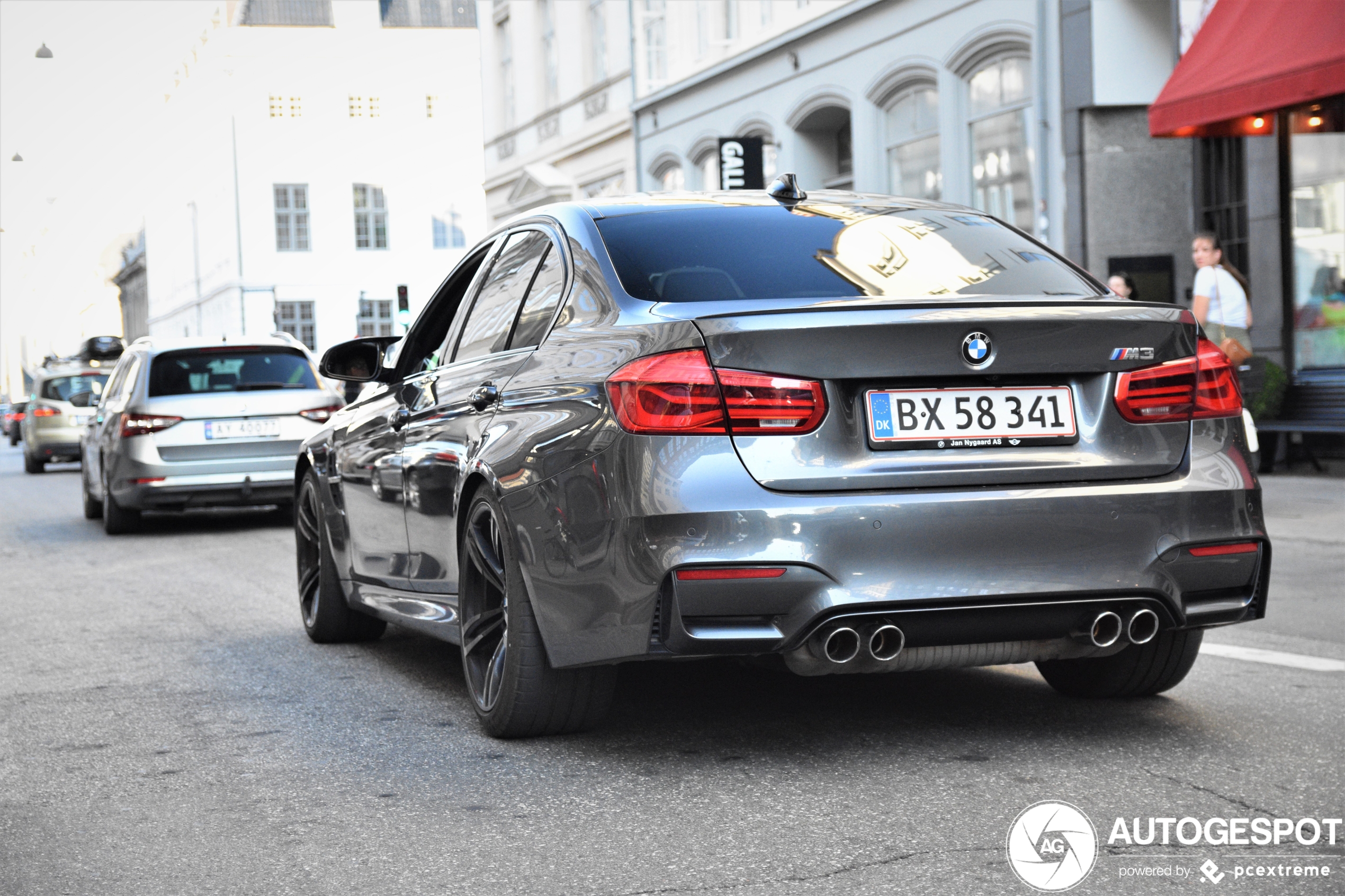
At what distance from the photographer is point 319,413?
1342 cm

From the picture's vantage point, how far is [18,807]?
4.36 m

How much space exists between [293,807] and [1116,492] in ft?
7.08

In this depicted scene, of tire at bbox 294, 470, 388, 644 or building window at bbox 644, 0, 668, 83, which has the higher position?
building window at bbox 644, 0, 668, 83

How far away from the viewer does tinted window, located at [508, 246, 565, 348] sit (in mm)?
4977

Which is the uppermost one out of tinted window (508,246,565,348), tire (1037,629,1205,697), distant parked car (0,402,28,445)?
tinted window (508,246,565,348)

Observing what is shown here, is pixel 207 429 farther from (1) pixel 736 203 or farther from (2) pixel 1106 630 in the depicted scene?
(2) pixel 1106 630

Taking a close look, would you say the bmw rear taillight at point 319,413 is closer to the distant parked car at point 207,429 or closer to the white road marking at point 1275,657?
the distant parked car at point 207,429

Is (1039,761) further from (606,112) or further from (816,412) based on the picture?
(606,112)

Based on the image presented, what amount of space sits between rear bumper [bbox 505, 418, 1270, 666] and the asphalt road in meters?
0.39

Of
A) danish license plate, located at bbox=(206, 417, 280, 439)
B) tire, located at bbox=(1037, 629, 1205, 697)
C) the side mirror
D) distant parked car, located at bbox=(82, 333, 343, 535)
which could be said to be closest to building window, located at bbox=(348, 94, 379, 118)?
distant parked car, located at bbox=(82, 333, 343, 535)

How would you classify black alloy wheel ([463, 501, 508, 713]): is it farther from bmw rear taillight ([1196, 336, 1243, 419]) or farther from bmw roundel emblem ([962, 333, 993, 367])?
bmw rear taillight ([1196, 336, 1243, 419])

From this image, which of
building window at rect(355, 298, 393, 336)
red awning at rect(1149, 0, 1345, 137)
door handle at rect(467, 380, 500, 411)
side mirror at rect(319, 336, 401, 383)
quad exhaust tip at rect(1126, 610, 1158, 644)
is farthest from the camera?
building window at rect(355, 298, 393, 336)

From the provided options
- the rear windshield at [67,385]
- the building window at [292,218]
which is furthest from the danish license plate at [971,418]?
the building window at [292,218]

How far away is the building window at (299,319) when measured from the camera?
6994 cm
